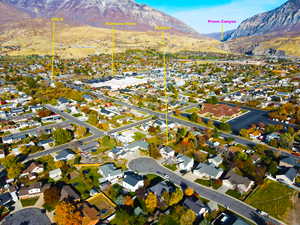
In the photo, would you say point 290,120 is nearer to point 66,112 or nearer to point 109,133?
point 109,133

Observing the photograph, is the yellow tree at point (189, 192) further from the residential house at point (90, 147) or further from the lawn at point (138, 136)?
the residential house at point (90, 147)

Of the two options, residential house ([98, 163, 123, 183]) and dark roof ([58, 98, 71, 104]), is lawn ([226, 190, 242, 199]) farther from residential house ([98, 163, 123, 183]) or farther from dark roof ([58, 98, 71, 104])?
dark roof ([58, 98, 71, 104])

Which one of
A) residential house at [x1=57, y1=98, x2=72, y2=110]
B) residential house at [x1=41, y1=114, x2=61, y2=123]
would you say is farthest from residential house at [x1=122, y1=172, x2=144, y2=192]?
residential house at [x1=57, y1=98, x2=72, y2=110]

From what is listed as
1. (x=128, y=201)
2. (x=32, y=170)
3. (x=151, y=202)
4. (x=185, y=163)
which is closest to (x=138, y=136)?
(x=185, y=163)

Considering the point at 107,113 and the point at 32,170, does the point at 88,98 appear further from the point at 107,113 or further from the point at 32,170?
the point at 32,170

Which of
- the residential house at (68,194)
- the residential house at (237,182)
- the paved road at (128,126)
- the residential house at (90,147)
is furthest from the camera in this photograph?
the paved road at (128,126)

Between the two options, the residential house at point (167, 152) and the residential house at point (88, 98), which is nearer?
the residential house at point (167, 152)

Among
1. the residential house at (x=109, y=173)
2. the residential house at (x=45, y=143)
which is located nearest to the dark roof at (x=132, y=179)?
the residential house at (x=109, y=173)

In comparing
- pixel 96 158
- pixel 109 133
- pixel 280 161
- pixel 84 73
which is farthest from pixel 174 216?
pixel 84 73
